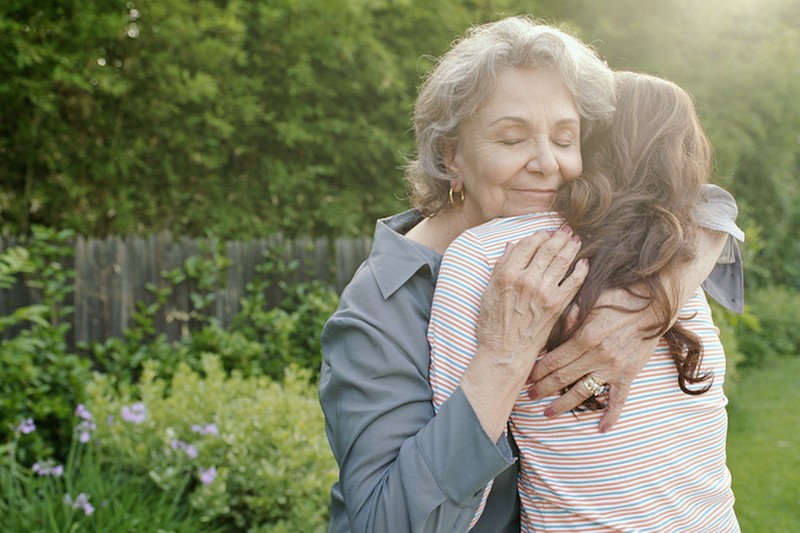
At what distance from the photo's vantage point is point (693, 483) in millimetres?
1362

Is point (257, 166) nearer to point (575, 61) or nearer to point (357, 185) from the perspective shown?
point (357, 185)

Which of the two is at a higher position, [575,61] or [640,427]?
[575,61]

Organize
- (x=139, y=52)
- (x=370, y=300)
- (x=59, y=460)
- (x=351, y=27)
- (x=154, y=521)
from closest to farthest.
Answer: (x=370, y=300) → (x=154, y=521) → (x=59, y=460) → (x=139, y=52) → (x=351, y=27)

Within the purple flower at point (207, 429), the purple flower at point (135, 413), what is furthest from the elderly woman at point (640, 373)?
the purple flower at point (135, 413)

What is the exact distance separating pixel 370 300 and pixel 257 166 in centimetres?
480

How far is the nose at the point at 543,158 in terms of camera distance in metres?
1.48

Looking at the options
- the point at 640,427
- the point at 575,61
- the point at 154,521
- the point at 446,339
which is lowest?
the point at 154,521

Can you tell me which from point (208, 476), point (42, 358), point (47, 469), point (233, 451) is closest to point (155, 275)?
point (42, 358)

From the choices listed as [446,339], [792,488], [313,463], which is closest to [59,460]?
[313,463]

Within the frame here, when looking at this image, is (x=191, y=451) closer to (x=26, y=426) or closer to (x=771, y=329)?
(x=26, y=426)

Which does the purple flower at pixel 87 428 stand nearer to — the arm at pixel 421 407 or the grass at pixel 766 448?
the arm at pixel 421 407

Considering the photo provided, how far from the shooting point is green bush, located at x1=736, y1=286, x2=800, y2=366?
7656 millimetres

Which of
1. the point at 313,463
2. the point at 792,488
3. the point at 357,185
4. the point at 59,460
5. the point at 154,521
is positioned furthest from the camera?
the point at 357,185

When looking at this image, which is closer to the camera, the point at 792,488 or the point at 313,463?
the point at 313,463
